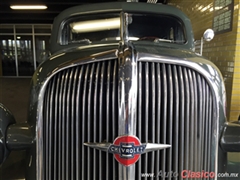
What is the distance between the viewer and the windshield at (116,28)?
256 centimetres

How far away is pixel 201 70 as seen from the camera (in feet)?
4.91

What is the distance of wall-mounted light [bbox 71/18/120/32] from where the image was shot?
101 inches

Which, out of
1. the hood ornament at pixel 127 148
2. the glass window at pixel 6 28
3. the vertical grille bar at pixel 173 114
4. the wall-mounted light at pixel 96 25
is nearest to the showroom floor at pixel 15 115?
the wall-mounted light at pixel 96 25

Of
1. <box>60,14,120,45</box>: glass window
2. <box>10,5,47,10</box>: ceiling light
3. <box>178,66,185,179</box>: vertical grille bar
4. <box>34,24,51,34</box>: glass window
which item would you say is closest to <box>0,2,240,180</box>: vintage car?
<box>178,66,185,179</box>: vertical grille bar

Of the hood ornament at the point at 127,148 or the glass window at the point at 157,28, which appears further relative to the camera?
the glass window at the point at 157,28

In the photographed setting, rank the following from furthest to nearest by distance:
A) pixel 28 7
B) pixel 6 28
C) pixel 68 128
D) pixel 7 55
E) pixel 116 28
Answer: pixel 7 55 → pixel 6 28 → pixel 28 7 → pixel 116 28 → pixel 68 128

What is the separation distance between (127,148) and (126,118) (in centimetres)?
16

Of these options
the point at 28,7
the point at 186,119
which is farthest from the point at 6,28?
the point at 186,119

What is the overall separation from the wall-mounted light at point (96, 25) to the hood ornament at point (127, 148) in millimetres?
1441

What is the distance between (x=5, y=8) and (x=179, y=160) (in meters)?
10.7

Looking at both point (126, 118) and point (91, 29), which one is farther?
point (91, 29)

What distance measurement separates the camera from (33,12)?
11.0 m

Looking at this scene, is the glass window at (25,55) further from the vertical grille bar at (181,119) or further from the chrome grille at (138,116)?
the vertical grille bar at (181,119)

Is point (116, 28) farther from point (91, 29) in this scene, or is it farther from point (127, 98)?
point (127, 98)
